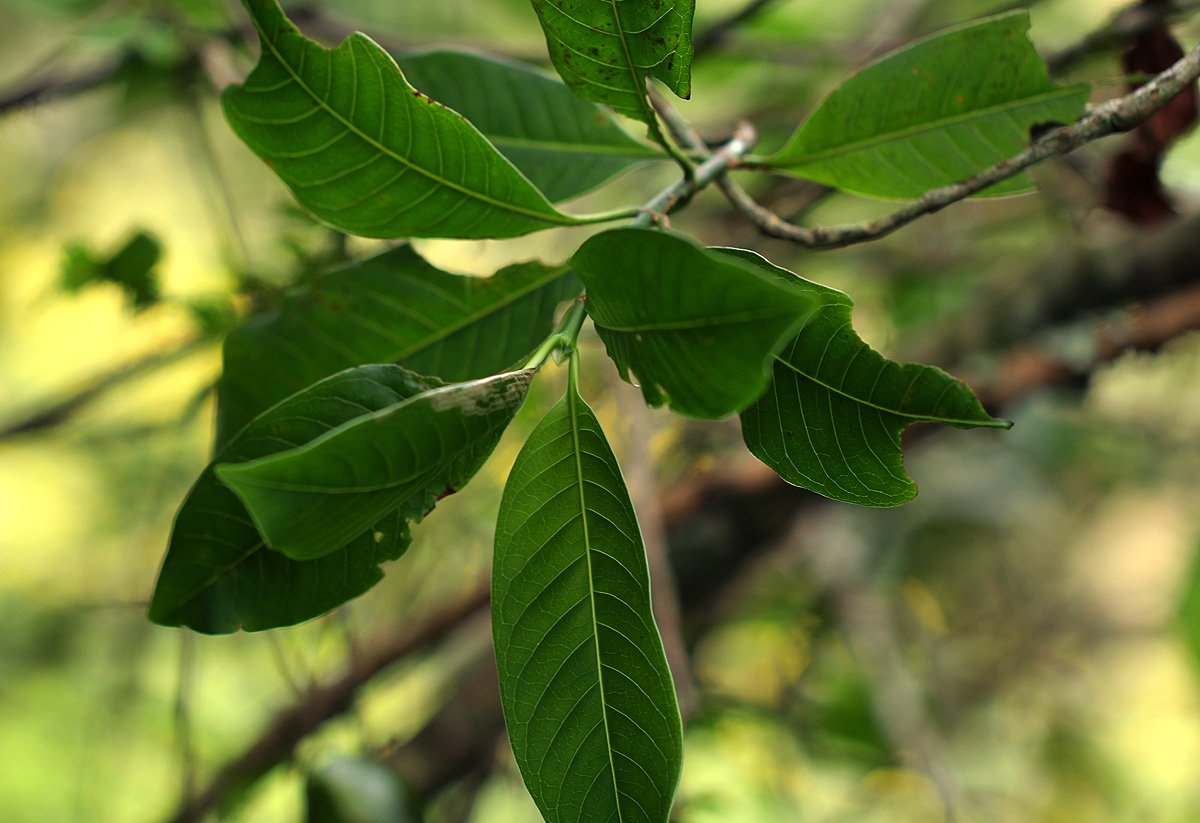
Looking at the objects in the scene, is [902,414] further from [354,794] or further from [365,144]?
[354,794]

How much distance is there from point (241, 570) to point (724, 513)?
0.91 meters

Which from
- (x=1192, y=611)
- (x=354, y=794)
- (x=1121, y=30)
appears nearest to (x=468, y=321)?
(x=354, y=794)

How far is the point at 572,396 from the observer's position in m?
0.46

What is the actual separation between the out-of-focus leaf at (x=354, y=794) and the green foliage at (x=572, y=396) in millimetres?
465

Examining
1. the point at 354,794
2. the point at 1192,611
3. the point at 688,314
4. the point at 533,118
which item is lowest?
the point at 354,794

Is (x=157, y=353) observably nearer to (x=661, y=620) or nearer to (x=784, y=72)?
(x=661, y=620)

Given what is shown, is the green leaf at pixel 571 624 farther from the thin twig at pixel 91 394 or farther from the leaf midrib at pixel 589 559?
the thin twig at pixel 91 394

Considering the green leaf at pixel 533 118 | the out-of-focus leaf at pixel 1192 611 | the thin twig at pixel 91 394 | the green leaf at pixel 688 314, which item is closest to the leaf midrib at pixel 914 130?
the green leaf at pixel 533 118

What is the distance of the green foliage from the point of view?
35cm

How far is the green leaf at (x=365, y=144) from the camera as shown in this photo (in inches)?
17.7

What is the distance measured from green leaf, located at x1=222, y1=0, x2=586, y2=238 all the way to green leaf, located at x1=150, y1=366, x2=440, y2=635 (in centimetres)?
15

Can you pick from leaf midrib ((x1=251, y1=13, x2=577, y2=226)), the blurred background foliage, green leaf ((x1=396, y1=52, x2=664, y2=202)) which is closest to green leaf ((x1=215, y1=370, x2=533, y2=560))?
leaf midrib ((x1=251, y1=13, x2=577, y2=226))

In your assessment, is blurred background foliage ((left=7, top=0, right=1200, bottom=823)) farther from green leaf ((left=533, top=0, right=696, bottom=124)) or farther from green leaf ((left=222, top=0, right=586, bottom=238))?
green leaf ((left=222, top=0, right=586, bottom=238))

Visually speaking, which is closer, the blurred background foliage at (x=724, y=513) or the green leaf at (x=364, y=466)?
the green leaf at (x=364, y=466)
